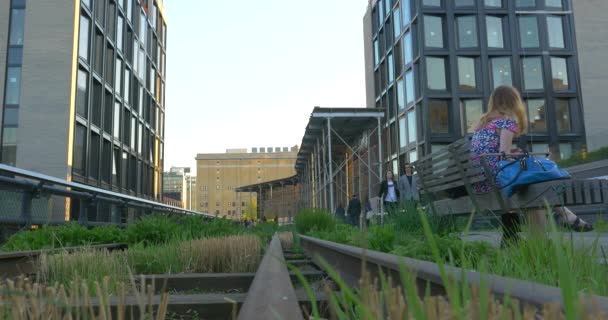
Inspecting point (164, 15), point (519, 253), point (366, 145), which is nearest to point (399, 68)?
point (366, 145)

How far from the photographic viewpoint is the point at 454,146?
5.25 meters

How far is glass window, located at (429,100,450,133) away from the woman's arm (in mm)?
28524

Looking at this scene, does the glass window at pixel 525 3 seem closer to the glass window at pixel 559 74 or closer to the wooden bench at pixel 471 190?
the glass window at pixel 559 74

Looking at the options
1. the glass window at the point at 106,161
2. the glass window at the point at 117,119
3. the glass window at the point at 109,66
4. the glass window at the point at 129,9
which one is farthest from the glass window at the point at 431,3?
the glass window at the point at 106,161

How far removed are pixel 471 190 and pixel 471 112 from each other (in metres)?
30.1

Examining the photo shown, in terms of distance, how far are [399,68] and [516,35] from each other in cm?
799

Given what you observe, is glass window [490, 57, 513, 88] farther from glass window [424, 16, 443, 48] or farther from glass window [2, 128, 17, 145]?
glass window [2, 128, 17, 145]

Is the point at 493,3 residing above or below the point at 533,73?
above

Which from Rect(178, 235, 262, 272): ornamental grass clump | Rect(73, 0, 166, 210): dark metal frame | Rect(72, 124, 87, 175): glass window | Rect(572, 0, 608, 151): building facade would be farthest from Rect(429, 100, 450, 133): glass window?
Rect(178, 235, 262, 272): ornamental grass clump

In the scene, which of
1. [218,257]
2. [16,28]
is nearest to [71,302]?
[218,257]

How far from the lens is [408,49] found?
116 feet

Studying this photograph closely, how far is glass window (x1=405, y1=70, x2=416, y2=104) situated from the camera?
3459 centimetres

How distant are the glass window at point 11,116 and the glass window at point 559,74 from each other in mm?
32470

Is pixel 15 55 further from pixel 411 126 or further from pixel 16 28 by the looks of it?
pixel 411 126
